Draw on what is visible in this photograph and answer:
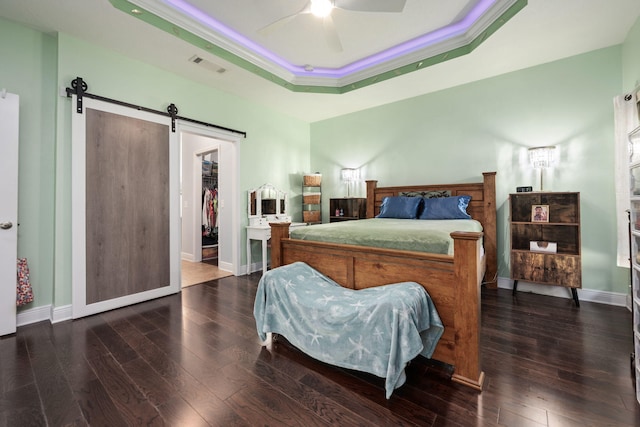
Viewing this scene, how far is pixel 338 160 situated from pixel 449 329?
3.86 metres

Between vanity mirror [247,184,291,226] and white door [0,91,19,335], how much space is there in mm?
2506

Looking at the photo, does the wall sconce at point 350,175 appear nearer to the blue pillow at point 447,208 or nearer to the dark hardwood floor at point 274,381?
the blue pillow at point 447,208

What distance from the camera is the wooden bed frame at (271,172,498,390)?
61.9 inches

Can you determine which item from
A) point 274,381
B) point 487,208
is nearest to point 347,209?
point 487,208

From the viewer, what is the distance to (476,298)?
156 centimetres

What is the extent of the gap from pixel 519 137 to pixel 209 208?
5.29 m

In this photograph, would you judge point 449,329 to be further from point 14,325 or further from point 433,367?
point 14,325

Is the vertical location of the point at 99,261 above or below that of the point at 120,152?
below

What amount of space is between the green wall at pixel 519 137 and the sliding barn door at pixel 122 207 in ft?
10.3

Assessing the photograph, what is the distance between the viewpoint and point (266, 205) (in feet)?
15.0

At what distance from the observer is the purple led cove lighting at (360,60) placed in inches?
103

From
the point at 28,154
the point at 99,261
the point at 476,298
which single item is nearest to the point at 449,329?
the point at 476,298

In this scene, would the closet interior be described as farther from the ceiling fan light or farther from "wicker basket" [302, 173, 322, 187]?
the ceiling fan light

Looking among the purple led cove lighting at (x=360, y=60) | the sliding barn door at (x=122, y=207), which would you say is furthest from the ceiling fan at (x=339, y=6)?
the sliding barn door at (x=122, y=207)
